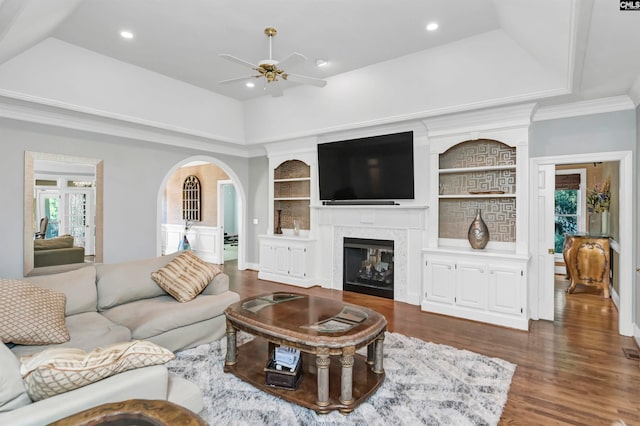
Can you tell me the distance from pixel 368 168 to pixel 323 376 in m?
3.67

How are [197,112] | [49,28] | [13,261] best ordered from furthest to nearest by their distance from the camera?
[197,112] < [13,261] < [49,28]

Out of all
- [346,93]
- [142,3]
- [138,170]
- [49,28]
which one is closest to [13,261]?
[138,170]

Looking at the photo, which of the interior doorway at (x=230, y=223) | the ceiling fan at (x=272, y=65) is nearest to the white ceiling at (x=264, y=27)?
the ceiling fan at (x=272, y=65)

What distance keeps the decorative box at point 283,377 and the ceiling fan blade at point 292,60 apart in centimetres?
262

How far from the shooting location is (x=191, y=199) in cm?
931

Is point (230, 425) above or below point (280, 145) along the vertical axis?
below

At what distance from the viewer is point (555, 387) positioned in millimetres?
2686

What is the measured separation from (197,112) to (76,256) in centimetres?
285

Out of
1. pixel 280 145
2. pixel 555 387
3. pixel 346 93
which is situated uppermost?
pixel 346 93

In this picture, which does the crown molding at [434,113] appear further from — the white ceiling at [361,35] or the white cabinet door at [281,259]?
the white cabinet door at [281,259]

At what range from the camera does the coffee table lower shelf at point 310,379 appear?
2.32m

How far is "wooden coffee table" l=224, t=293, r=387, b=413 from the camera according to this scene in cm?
229

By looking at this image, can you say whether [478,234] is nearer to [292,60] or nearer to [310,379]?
[310,379]

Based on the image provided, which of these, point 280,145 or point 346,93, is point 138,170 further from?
point 346,93
